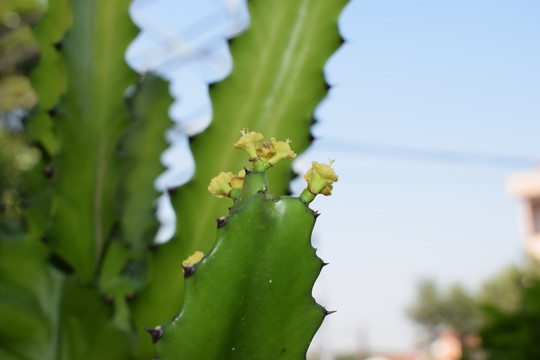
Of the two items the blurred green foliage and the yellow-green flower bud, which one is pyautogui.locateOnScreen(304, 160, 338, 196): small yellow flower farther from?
the blurred green foliage

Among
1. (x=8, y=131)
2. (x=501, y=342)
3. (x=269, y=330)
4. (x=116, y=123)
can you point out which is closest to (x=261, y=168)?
(x=269, y=330)

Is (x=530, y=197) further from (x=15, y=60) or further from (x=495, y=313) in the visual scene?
(x=495, y=313)

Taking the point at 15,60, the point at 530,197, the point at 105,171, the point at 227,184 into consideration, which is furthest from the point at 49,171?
the point at 530,197

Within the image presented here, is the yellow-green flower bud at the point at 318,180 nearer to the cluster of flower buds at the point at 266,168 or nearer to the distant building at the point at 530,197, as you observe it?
the cluster of flower buds at the point at 266,168

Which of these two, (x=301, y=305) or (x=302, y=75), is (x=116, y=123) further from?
(x=301, y=305)

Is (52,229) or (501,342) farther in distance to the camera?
(501,342)
